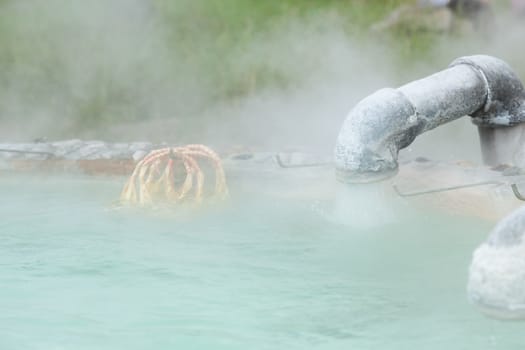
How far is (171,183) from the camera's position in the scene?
197 inches

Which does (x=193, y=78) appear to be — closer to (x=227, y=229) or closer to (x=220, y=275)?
(x=227, y=229)

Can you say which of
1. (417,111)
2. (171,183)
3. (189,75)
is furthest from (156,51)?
(417,111)

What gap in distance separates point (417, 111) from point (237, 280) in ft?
3.25

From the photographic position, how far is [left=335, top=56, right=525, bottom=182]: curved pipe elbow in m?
3.71

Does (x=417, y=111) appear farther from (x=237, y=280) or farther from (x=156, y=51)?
(x=156, y=51)

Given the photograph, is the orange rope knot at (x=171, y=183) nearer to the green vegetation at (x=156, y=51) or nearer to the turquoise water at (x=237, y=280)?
the turquoise water at (x=237, y=280)

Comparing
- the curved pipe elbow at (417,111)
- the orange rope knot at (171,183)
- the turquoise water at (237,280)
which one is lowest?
the turquoise water at (237,280)

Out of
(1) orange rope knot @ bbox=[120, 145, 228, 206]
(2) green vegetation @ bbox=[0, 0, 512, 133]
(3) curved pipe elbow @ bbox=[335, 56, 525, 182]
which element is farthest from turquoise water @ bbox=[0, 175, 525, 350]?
(2) green vegetation @ bbox=[0, 0, 512, 133]

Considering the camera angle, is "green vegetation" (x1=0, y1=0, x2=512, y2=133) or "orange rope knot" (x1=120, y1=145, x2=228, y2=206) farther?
"green vegetation" (x1=0, y1=0, x2=512, y2=133)

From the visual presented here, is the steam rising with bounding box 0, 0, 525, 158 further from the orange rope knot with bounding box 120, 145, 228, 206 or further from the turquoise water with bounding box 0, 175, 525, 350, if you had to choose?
the turquoise water with bounding box 0, 175, 525, 350

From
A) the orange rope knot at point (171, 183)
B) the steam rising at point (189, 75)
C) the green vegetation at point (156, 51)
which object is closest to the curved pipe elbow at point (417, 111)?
the orange rope knot at point (171, 183)

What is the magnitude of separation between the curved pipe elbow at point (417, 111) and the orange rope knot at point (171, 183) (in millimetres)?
1200

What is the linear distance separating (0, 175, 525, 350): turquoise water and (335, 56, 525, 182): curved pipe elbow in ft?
1.41

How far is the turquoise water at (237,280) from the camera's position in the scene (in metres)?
3.15
